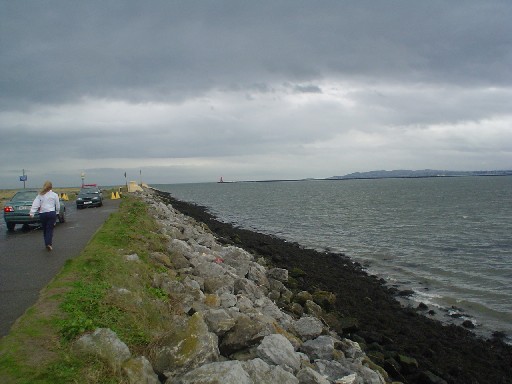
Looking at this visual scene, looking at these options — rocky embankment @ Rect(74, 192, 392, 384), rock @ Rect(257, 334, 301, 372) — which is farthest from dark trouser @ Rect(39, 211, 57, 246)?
rock @ Rect(257, 334, 301, 372)

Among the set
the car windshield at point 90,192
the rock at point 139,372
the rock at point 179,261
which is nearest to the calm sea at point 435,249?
the rock at point 179,261

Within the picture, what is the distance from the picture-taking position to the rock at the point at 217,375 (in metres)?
4.78

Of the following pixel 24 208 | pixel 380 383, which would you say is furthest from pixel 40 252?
pixel 380 383

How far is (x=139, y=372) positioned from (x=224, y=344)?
191 centimetres

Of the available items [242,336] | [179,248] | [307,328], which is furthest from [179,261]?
[242,336]

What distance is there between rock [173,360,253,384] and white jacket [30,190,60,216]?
29.8 ft

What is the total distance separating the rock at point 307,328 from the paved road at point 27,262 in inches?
219

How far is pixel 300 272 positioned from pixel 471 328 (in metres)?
6.93

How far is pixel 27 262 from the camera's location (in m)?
10.8

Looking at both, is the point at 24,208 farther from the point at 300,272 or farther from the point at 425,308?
the point at 425,308

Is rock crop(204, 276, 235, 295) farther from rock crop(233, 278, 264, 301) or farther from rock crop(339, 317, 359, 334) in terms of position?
rock crop(339, 317, 359, 334)

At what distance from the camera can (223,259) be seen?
14.0 metres

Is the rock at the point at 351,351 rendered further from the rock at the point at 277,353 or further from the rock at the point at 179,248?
the rock at the point at 179,248

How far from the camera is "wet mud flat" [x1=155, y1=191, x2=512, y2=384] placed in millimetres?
10367
